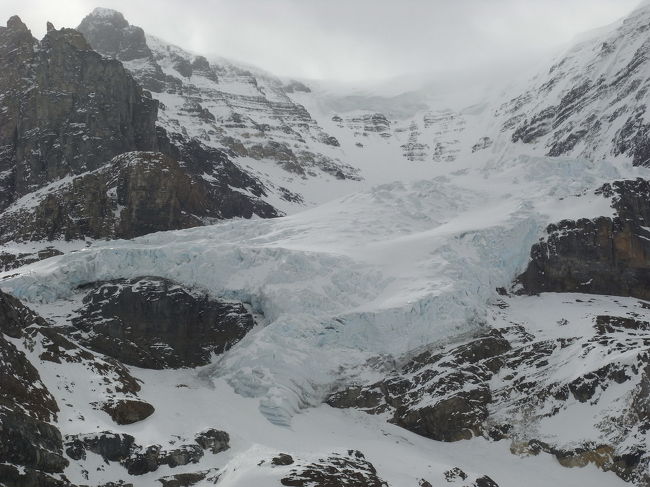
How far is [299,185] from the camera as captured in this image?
192 metres

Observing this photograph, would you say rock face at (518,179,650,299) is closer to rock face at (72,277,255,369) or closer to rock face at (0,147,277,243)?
rock face at (72,277,255,369)

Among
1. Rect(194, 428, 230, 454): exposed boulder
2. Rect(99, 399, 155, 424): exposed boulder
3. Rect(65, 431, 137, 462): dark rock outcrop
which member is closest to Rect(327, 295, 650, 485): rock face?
Rect(194, 428, 230, 454): exposed boulder

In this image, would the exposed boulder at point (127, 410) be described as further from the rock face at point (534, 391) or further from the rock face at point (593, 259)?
the rock face at point (593, 259)

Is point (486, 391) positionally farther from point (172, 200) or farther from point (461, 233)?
point (172, 200)

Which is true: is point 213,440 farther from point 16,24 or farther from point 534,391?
point 16,24

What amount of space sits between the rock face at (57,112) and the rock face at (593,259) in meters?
73.3

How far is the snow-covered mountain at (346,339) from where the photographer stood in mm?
52750

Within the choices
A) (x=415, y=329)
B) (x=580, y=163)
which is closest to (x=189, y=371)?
(x=415, y=329)

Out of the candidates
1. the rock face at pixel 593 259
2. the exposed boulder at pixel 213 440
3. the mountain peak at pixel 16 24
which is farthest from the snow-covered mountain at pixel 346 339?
the mountain peak at pixel 16 24

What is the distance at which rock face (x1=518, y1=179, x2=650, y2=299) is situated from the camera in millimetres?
82125

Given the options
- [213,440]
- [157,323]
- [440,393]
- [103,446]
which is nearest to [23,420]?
[103,446]

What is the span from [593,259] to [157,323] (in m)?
44.1

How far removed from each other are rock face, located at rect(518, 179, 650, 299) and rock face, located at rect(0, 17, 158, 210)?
73.3 m

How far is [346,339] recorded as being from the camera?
69312 mm
